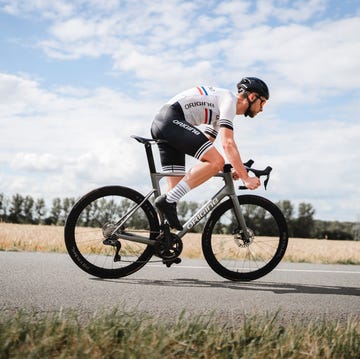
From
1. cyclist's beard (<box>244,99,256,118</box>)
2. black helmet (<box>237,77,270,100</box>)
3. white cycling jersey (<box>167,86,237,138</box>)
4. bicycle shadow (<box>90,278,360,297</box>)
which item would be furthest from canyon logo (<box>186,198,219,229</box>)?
black helmet (<box>237,77,270,100</box>)

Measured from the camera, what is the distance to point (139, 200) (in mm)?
5113

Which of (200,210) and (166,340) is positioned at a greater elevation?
(200,210)

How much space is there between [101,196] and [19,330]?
2.40 m

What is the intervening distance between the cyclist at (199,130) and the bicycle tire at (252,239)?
1.31 ft

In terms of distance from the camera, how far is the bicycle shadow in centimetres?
499

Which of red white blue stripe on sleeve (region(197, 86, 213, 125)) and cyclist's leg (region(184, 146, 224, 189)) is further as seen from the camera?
red white blue stripe on sleeve (region(197, 86, 213, 125))

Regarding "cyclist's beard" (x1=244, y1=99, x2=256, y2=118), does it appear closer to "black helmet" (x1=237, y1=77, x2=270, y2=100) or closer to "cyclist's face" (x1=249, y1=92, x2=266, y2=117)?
"cyclist's face" (x1=249, y1=92, x2=266, y2=117)

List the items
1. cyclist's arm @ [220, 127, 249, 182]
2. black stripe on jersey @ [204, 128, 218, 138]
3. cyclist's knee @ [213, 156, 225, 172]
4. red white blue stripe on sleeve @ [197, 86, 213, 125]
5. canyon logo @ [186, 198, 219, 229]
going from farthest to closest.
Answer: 1. black stripe on jersey @ [204, 128, 218, 138]
2. canyon logo @ [186, 198, 219, 229]
3. red white blue stripe on sleeve @ [197, 86, 213, 125]
4. cyclist's knee @ [213, 156, 225, 172]
5. cyclist's arm @ [220, 127, 249, 182]

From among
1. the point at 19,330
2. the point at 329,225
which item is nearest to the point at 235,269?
the point at 19,330

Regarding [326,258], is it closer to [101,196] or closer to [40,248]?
[40,248]

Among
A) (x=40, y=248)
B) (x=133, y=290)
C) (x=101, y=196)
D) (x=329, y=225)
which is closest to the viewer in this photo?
(x=133, y=290)

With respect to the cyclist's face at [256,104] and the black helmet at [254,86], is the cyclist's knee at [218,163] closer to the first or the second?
the cyclist's face at [256,104]

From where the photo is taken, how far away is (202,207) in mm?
5379

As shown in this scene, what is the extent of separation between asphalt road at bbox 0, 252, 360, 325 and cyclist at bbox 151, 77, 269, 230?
82cm
